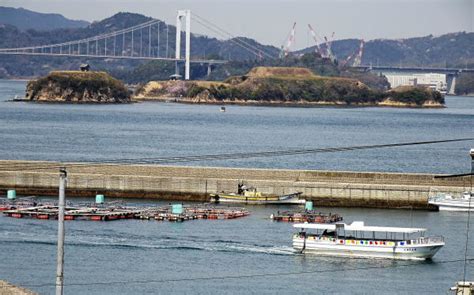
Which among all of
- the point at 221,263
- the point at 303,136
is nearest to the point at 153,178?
the point at 221,263

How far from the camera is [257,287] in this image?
91.4 ft

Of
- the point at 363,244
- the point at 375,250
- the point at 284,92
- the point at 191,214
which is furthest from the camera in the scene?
the point at 284,92

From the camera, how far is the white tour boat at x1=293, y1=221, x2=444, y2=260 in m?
31.9

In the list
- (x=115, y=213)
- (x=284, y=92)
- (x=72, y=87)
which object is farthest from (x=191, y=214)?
(x=284, y=92)

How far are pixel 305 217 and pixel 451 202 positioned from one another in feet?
17.6

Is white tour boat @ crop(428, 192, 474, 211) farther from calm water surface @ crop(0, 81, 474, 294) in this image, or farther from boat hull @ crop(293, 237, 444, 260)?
boat hull @ crop(293, 237, 444, 260)

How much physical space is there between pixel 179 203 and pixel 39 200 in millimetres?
4167

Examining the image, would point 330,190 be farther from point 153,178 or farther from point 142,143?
point 142,143

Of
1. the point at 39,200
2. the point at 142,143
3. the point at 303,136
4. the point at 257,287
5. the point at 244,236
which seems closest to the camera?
the point at 257,287

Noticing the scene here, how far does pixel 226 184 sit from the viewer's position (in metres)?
42.2

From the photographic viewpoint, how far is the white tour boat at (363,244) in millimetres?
31938

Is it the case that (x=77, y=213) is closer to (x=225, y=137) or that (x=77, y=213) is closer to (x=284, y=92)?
(x=225, y=137)

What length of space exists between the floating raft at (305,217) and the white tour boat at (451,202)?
141 inches

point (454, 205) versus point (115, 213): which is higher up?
point (454, 205)
